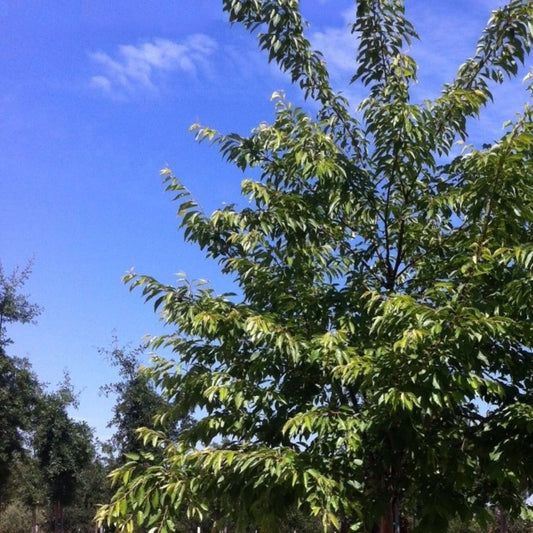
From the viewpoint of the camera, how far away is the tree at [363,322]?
443 cm

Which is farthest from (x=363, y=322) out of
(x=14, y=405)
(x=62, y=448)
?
(x=62, y=448)

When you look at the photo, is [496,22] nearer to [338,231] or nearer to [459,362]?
[338,231]

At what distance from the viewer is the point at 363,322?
206 inches

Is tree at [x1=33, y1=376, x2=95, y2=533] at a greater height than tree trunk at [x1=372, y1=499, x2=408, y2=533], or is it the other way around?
tree at [x1=33, y1=376, x2=95, y2=533]

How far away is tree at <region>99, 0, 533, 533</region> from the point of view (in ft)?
14.5

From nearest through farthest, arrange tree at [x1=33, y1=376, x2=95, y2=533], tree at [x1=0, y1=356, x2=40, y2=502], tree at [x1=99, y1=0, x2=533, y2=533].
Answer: tree at [x1=99, y1=0, x2=533, y2=533]
tree at [x1=0, y1=356, x2=40, y2=502]
tree at [x1=33, y1=376, x2=95, y2=533]

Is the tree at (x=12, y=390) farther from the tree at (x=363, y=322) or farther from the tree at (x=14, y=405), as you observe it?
the tree at (x=363, y=322)

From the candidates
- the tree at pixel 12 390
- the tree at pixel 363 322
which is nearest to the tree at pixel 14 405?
the tree at pixel 12 390

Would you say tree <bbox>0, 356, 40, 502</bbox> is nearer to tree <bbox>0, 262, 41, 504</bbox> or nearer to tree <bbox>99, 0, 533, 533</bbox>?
tree <bbox>0, 262, 41, 504</bbox>

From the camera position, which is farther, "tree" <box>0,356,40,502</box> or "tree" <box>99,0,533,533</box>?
"tree" <box>0,356,40,502</box>

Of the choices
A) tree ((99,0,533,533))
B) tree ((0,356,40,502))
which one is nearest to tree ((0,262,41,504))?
tree ((0,356,40,502))

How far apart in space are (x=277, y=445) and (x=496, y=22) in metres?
3.99

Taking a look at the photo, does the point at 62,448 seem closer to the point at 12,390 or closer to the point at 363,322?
the point at 12,390

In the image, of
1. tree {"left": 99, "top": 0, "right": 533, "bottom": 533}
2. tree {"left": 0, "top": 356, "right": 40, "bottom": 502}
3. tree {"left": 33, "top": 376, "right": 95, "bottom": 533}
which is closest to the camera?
tree {"left": 99, "top": 0, "right": 533, "bottom": 533}
